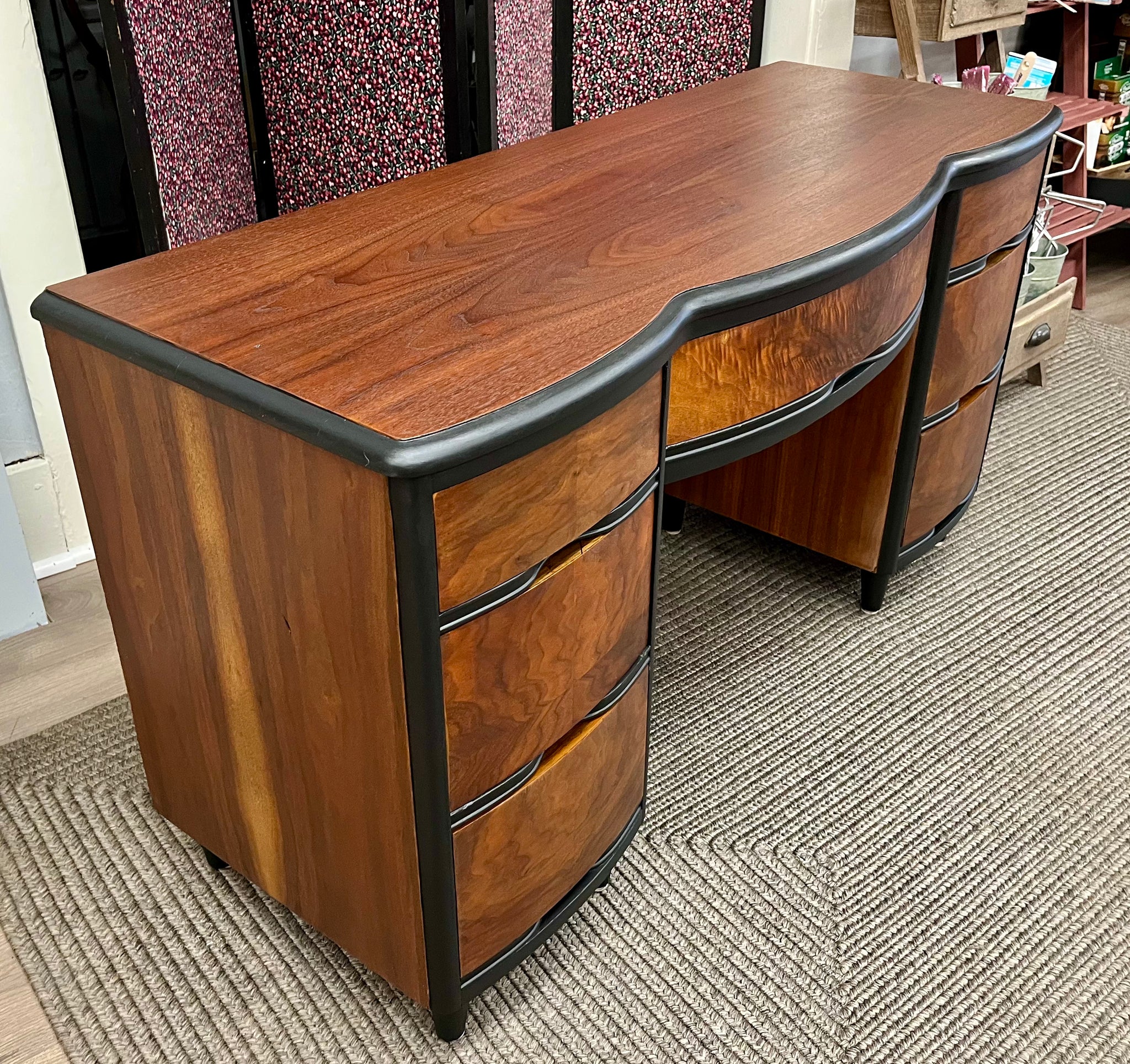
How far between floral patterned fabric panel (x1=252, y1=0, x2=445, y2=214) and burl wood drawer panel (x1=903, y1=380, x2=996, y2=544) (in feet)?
2.78

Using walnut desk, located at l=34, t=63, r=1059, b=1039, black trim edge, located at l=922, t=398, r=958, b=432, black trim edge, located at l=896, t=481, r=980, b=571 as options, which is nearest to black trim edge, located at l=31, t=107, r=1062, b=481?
walnut desk, located at l=34, t=63, r=1059, b=1039

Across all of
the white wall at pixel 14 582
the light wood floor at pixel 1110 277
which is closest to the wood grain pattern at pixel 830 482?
the white wall at pixel 14 582

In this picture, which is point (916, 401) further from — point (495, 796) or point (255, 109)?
point (255, 109)

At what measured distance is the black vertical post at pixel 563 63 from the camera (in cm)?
185

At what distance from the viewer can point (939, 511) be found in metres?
1.78

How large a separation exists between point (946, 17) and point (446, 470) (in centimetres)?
181

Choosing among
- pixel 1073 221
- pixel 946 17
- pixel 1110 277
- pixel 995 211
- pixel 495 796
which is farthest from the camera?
pixel 1110 277

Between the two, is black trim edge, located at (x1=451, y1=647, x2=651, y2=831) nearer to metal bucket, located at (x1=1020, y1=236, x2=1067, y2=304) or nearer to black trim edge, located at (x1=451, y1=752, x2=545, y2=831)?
black trim edge, located at (x1=451, y1=752, x2=545, y2=831)

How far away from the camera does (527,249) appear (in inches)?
44.3

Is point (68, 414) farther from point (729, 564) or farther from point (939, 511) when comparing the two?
point (939, 511)

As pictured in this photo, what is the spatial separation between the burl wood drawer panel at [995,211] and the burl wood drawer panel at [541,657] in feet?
2.22

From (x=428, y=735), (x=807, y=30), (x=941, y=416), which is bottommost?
(x=941, y=416)

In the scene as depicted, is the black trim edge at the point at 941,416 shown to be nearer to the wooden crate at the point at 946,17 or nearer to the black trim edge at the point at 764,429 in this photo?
the black trim edge at the point at 764,429

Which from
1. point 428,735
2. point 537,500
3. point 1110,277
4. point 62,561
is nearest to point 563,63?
point 62,561
